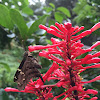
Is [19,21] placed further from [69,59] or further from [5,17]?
[69,59]

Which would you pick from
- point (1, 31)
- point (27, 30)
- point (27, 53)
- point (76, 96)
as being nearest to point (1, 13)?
point (27, 30)

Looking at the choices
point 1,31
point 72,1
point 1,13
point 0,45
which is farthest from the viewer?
point 72,1

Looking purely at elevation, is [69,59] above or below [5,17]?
below

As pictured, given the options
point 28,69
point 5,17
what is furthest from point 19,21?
point 28,69

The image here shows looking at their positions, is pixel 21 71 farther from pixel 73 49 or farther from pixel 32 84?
pixel 73 49

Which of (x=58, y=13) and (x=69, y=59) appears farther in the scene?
(x=58, y=13)

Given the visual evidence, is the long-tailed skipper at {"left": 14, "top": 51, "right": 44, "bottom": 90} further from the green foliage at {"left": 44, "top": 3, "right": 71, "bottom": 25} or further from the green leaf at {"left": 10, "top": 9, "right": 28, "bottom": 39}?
the green foliage at {"left": 44, "top": 3, "right": 71, "bottom": 25}

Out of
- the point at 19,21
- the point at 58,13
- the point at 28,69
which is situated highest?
the point at 58,13

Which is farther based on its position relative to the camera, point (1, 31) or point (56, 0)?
point (56, 0)

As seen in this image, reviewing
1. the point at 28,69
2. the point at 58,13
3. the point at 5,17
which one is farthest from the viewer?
the point at 58,13
